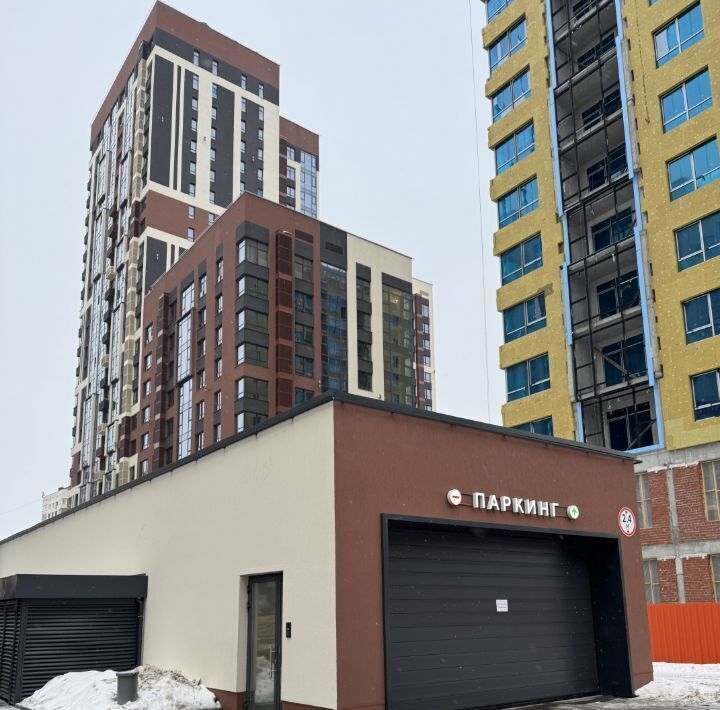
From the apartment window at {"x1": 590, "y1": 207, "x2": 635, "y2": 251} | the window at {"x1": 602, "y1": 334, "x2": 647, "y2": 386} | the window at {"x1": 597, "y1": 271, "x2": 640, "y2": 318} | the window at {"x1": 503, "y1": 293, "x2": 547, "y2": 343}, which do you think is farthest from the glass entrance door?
the window at {"x1": 503, "y1": 293, "x2": 547, "y2": 343}

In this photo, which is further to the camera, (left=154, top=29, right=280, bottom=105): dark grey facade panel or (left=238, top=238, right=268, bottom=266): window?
(left=154, top=29, right=280, bottom=105): dark grey facade panel

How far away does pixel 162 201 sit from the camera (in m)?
93.6

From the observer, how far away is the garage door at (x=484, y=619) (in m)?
15.3

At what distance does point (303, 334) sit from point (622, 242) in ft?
142

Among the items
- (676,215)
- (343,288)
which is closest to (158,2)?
(343,288)

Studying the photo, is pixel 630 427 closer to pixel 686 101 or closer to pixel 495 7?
pixel 686 101

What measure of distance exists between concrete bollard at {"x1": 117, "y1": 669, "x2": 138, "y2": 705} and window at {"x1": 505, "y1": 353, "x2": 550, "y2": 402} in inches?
1155

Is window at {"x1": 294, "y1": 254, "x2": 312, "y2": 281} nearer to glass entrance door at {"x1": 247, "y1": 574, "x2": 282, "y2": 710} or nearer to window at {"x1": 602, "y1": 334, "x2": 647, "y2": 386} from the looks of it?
window at {"x1": 602, "y1": 334, "x2": 647, "y2": 386}

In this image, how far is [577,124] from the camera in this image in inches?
1700

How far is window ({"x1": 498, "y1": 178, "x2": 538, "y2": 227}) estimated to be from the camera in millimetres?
44156

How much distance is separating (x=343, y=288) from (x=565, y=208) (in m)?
44.3

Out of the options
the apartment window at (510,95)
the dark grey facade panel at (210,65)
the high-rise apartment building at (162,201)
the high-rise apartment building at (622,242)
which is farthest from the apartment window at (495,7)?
the dark grey facade panel at (210,65)

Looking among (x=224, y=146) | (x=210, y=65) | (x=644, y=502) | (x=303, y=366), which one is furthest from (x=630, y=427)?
(x=210, y=65)

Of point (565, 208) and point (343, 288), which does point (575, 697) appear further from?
point (343, 288)
